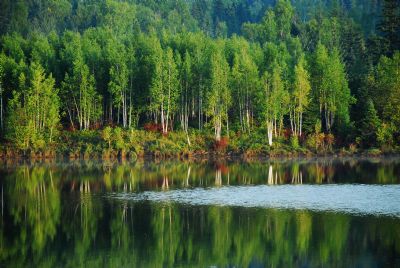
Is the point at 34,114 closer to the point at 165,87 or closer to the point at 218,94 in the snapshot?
the point at 165,87

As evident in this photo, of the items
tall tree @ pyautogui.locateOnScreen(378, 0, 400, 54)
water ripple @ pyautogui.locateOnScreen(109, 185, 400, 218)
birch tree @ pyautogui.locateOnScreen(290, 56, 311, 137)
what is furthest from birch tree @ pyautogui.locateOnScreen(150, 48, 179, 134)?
tall tree @ pyautogui.locateOnScreen(378, 0, 400, 54)

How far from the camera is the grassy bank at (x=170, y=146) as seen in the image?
80562mm

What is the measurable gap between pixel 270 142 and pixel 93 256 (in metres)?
52.9

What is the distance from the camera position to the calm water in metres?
34.1

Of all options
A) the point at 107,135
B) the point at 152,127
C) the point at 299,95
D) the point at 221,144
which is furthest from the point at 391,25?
the point at 107,135

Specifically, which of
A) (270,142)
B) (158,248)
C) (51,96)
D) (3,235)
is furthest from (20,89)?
(158,248)

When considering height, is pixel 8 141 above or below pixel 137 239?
above

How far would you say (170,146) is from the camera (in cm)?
8325

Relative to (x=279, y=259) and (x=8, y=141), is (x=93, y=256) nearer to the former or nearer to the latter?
(x=279, y=259)

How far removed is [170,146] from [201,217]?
132 ft

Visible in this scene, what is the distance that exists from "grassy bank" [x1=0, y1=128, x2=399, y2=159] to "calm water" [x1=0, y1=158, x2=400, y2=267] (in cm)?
1232

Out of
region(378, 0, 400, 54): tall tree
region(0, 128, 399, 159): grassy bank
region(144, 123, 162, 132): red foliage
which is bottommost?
region(0, 128, 399, 159): grassy bank

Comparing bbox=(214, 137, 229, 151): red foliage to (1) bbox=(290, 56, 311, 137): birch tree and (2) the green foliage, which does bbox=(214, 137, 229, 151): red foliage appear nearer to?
(1) bbox=(290, 56, 311, 137): birch tree

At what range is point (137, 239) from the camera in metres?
37.9
